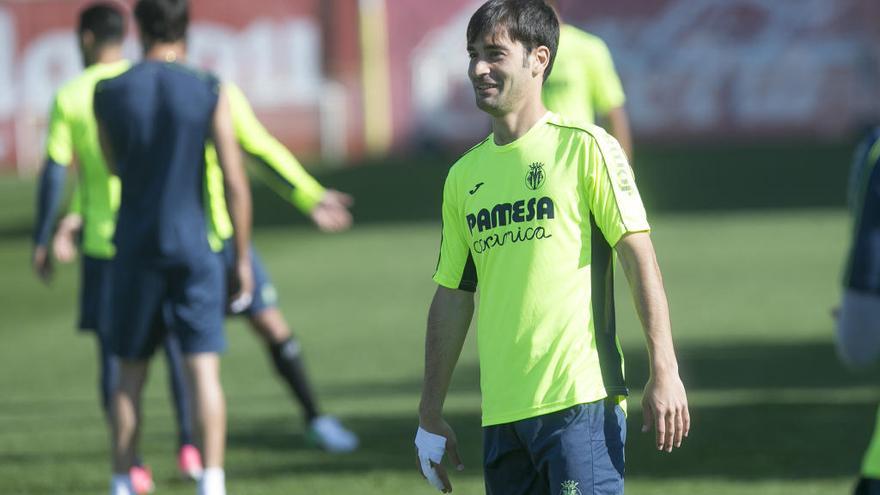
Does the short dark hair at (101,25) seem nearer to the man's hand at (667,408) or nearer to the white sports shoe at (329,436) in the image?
the white sports shoe at (329,436)

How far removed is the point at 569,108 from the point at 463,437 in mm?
1860

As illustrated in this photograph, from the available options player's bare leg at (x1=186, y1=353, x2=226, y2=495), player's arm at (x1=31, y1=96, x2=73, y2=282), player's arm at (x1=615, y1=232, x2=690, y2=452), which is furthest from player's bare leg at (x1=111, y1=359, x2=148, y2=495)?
player's arm at (x1=615, y1=232, x2=690, y2=452)

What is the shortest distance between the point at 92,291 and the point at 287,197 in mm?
1030

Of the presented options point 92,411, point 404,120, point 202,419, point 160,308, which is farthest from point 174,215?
point 404,120

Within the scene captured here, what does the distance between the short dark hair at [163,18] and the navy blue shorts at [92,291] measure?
1346 mm

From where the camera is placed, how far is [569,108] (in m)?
8.92

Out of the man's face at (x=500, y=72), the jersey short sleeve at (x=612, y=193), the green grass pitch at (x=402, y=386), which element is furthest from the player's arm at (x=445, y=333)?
the green grass pitch at (x=402, y=386)

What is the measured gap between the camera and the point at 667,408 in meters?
4.14

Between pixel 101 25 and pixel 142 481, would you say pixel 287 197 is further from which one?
pixel 142 481

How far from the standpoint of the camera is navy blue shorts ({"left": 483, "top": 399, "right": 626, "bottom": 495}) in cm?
431

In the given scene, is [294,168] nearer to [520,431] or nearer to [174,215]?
[174,215]

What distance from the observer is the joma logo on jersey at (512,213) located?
14.5 ft

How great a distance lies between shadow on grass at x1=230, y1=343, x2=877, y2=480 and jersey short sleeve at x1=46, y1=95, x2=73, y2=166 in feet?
5.65

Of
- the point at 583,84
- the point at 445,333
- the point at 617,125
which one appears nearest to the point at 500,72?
the point at 445,333
